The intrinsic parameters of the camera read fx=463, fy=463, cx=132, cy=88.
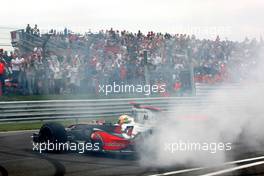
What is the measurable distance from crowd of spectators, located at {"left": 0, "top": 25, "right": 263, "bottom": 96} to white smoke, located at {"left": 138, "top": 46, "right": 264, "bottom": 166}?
3437 mm

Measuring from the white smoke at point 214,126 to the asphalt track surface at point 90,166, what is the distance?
1.45ft

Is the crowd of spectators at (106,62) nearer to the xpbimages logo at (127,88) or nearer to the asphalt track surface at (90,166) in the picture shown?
the xpbimages logo at (127,88)

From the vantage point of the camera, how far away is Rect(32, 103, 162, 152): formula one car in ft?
29.7

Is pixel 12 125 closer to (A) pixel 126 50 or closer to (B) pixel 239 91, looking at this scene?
(A) pixel 126 50

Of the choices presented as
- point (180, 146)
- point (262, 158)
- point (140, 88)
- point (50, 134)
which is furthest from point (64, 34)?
point (262, 158)

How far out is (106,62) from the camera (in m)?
17.6

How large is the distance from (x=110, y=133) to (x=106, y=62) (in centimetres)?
840

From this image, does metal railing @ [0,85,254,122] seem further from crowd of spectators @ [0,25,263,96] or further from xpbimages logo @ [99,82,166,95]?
crowd of spectators @ [0,25,263,96]

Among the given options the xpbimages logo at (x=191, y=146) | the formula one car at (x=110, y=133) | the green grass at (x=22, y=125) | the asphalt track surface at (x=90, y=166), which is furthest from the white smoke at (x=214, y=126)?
the green grass at (x=22, y=125)

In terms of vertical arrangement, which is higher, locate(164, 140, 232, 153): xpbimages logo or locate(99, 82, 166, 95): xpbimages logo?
locate(99, 82, 166, 95): xpbimages logo

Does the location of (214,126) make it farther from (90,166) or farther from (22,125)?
(22,125)

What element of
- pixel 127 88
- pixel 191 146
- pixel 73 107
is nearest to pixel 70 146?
pixel 191 146

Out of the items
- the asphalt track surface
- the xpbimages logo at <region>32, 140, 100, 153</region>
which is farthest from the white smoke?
the xpbimages logo at <region>32, 140, 100, 153</region>

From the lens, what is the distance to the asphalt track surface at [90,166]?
24.5ft
